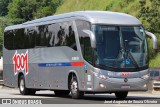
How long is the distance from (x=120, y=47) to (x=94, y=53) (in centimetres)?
A: 103

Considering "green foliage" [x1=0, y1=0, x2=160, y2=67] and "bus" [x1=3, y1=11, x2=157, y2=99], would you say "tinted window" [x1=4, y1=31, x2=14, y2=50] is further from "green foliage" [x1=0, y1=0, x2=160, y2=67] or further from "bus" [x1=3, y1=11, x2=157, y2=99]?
"green foliage" [x1=0, y1=0, x2=160, y2=67]

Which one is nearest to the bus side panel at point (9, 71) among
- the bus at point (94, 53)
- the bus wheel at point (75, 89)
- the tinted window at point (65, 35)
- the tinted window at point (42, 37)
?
the tinted window at point (42, 37)

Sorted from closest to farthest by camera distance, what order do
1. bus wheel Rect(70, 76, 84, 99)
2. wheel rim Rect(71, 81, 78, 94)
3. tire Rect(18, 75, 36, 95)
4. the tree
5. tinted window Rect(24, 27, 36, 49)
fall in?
bus wheel Rect(70, 76, 84, 99) → wheel rim Rect(71, 81, 78, 94) → tinted window Rect(24, 27, 36, 49) → tire Rect(18, 75, 36, 95) → the tree

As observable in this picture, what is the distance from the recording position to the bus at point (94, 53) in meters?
22.0

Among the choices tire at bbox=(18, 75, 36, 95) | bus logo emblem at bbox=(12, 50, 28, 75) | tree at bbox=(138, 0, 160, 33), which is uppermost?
tree at bbox=(138, 0, 160, 33)

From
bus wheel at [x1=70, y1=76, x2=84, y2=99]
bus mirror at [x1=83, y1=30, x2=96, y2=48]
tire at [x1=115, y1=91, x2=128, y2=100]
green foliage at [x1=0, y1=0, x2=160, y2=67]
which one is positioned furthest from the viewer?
green foliage at [x1=0, y1=0, x2=160, y2=67]

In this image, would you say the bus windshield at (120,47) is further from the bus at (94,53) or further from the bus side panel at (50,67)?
the bus side panel at (50,67)

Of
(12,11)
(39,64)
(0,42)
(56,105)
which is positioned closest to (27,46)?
(39,64)

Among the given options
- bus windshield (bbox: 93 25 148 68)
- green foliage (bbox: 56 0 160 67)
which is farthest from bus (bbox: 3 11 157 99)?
green foliage (bbox: 56 0 160 67)

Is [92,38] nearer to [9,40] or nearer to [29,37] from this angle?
[29,37]

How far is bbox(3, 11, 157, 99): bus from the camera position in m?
22.0

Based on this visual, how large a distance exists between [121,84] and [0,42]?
353ft

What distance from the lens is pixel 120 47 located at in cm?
2223

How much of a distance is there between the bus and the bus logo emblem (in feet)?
6.18
